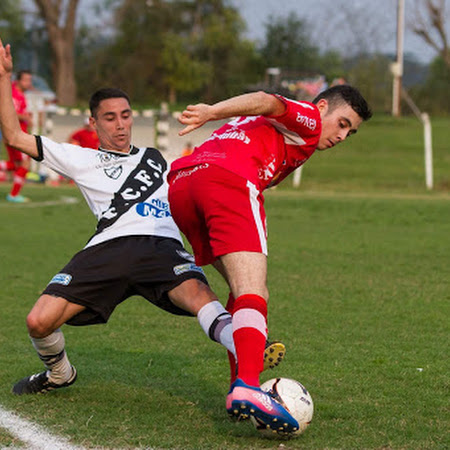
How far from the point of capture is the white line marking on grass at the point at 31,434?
3832 millimetres

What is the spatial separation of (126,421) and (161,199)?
1229mm

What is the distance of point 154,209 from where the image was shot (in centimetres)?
482

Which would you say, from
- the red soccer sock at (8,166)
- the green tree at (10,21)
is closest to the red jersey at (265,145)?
the red soccer sock at (8,166)

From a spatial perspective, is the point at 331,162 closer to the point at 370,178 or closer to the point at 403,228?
the point at 370,178

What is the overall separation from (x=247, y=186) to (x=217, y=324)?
0.67m

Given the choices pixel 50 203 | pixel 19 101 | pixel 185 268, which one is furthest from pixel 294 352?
pixel 19 101

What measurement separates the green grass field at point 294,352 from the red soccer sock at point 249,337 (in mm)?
321

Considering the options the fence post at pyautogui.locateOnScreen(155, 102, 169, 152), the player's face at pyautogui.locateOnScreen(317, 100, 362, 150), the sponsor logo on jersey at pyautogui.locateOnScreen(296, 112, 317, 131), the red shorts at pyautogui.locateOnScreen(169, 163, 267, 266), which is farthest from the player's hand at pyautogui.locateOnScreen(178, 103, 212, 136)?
the fence post at pyautogui.locateOnScreen(155, 102, 169, 152)

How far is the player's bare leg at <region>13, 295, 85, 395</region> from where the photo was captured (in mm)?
4441

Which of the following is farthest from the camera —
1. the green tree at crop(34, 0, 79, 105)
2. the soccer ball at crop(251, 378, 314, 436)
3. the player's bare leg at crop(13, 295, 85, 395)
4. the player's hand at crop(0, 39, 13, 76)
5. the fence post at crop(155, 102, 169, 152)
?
the green tree at crop(34, 0, 79, 105)

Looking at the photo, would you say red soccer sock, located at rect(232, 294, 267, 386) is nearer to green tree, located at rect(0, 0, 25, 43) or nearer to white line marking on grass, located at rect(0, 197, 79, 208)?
white line marking on grass, located at rect(0, 197, 79, 208)

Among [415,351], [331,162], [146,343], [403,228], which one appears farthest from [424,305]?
[331,162]

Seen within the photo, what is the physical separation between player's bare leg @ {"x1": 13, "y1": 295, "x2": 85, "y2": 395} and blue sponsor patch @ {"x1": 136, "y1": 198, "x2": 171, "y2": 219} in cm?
60

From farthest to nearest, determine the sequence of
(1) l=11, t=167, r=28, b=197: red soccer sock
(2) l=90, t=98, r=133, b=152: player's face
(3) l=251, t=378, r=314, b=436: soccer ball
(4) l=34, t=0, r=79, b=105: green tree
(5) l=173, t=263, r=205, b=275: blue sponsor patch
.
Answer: (4) l=34, t=0, r=79, b=105: green tree → (1) l=11, t=167, r=28, b=197: red soccer sock → (2) l=90, t=98, r=133, b=152: player's face → (5) l=173, t=263, r=205, b=275: blue sponsor patch → (3) l=251, t=378, r=314, b=436: soccer ball
